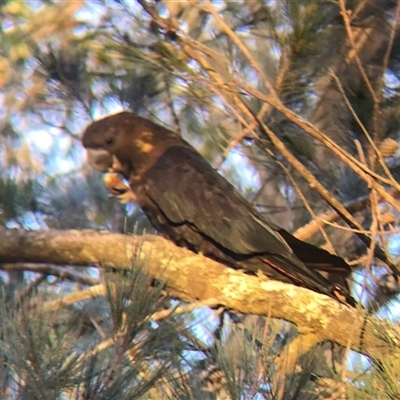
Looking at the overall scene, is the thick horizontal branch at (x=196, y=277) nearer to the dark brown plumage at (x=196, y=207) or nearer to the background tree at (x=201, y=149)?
the background tree at (x=201, y=149)

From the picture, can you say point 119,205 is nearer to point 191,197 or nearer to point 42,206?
point 42,206

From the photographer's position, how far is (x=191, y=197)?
1.81 meters

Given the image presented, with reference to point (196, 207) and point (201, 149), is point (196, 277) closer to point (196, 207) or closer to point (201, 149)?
point (196, 207)

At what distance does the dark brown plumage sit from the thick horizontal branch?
0.18 m

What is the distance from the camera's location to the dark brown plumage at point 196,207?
166cm

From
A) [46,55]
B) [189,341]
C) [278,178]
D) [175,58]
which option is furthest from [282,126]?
[189,341]

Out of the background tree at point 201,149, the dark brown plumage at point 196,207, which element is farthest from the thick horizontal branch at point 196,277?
the dark brown plumage at point 196,207

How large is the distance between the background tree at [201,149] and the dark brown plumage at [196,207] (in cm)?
10

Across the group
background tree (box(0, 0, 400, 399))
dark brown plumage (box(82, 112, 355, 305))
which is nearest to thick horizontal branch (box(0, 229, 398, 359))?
background tree (box(0, 0, 400, 399))

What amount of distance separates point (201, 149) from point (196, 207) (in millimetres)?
789

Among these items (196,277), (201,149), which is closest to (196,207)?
(196,277)

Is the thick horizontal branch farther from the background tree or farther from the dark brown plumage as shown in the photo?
the dark brown plumage

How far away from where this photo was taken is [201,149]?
8.41ft

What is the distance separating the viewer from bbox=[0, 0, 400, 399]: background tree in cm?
101
